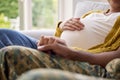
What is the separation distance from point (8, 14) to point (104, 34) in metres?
1.51

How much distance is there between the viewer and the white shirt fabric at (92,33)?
1.54 m

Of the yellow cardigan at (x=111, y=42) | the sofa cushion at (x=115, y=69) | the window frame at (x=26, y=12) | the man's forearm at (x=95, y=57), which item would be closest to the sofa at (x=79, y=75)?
the sofa cushion at (x=115, y=69)

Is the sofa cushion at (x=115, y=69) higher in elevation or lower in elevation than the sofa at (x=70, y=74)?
lower

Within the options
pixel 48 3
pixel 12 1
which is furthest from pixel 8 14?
pixel 48 3

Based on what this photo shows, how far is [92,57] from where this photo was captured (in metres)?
1.29

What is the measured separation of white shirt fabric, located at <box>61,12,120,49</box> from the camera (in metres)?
1.54

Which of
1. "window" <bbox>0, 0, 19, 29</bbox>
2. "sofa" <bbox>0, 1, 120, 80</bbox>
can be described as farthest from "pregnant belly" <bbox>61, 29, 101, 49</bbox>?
"window" <bbox>0, 0, 19, 29</bbox>

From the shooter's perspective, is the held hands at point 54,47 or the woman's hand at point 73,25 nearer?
the held hands at point 54,47

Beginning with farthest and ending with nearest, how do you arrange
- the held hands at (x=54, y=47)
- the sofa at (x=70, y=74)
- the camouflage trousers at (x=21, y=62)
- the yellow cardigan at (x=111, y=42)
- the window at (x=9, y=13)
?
the window at (x=9, y=13), the yellow cardigan at (x=111, y=42), the held hands at (x=54, y=47), the camouflage trousers at (x=21, y=62), the sofa at (x=70, y=74)

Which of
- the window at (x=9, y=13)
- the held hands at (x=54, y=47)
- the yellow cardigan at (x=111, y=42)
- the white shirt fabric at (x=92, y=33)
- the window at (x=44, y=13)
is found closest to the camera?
the held hands at (x=54, y=47)

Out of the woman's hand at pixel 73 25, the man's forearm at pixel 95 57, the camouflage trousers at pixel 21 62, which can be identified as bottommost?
the man's forearm at pixel 95 57

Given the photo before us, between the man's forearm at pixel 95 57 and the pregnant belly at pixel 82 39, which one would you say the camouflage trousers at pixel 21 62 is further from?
the pregnant belly at pixel 82 39

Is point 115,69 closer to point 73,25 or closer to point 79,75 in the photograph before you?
point 79,75

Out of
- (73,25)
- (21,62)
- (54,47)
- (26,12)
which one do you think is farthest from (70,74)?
(26,12)
